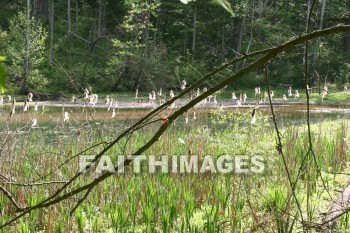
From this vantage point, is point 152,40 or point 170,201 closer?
point 170,201

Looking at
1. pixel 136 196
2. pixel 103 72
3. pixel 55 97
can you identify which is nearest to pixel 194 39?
pixel 103 72

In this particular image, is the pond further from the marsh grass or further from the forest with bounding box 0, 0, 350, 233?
the marsh grass

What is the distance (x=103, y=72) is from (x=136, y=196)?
2415 centimetres

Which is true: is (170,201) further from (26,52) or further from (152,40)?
(152,40)

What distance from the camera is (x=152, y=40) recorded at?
1213 inches

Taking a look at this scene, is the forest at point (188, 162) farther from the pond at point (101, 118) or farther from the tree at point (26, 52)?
the tree at point (26, 52)

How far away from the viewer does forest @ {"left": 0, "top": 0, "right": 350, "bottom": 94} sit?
1058 inches

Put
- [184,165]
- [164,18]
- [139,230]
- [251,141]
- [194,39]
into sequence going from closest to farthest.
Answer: [139,230], [184,165], [251,141], [194,39], [164,18]

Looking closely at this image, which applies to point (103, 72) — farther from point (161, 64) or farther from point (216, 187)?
point (216, 187)

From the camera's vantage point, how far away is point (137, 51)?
28156 mm

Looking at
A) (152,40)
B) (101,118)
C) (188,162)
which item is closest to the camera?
(188,162)

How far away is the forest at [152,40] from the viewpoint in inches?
1058

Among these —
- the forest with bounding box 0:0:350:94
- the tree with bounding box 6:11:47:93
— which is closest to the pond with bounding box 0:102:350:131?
the tree with bounding box 6:11:47:93

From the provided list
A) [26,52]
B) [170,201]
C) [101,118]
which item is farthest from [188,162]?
[26,52]
